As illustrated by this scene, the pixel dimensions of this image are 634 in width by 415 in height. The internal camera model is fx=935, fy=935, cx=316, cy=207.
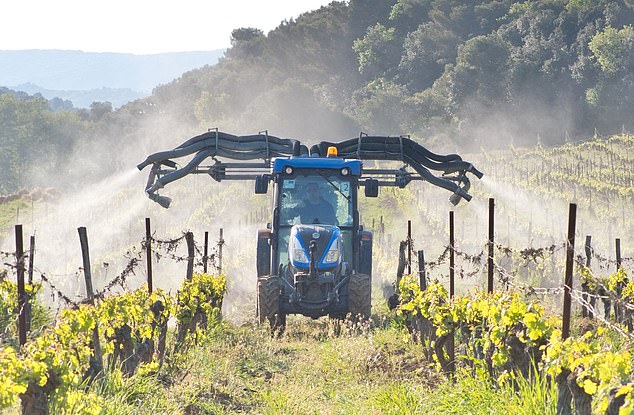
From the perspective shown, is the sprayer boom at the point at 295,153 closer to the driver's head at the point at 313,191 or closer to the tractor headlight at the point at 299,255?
the driver's head at the point at 313,191

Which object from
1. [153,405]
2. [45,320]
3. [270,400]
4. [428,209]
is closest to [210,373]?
[270,400]

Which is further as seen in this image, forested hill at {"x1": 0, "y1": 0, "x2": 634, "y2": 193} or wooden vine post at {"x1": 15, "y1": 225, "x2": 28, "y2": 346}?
forested hill at {"x1": 0, "y1": 0, "x2": 634, "y2": 193}

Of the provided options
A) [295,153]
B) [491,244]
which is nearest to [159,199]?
[295,153]

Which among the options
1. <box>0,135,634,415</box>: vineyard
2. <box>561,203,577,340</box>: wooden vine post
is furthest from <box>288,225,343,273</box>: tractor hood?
<box>561,203,577,340</box>: wooden vine post

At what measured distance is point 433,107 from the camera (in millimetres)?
68562

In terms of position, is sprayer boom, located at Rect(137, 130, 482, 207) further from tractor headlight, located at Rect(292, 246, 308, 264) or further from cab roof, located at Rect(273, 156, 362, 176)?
tractor headlight, located at Rect(292, 246, 308, 264)

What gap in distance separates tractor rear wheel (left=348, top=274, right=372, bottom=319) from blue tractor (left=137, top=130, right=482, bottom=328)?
14mm

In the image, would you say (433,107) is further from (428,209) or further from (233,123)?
(428,209)

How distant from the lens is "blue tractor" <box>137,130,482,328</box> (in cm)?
1279

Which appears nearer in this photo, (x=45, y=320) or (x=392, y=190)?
(x=45, y=320)

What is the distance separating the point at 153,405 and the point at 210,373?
1.84 meters

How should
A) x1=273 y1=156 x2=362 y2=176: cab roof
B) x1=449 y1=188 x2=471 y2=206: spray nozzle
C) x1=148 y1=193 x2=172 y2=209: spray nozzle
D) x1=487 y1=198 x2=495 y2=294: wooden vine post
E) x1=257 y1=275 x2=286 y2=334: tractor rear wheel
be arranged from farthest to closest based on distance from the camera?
x1=449 y1=188 x2=471 y2=206: spray nozzle
x1=148 y1=193 x2=172 y2=209: spray nozzle
x1=273 y1=156 x2=362 y2=176: cab roof
x1=257 y1=275 x2=286 y2=334: tractor rear wheel
x1=487 y1=198 x2=495 y2=294: wooden vine post

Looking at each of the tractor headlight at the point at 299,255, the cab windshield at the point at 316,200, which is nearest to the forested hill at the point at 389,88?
the cab windshield at the point at 316,200

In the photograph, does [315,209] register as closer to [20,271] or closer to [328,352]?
[328,352]
